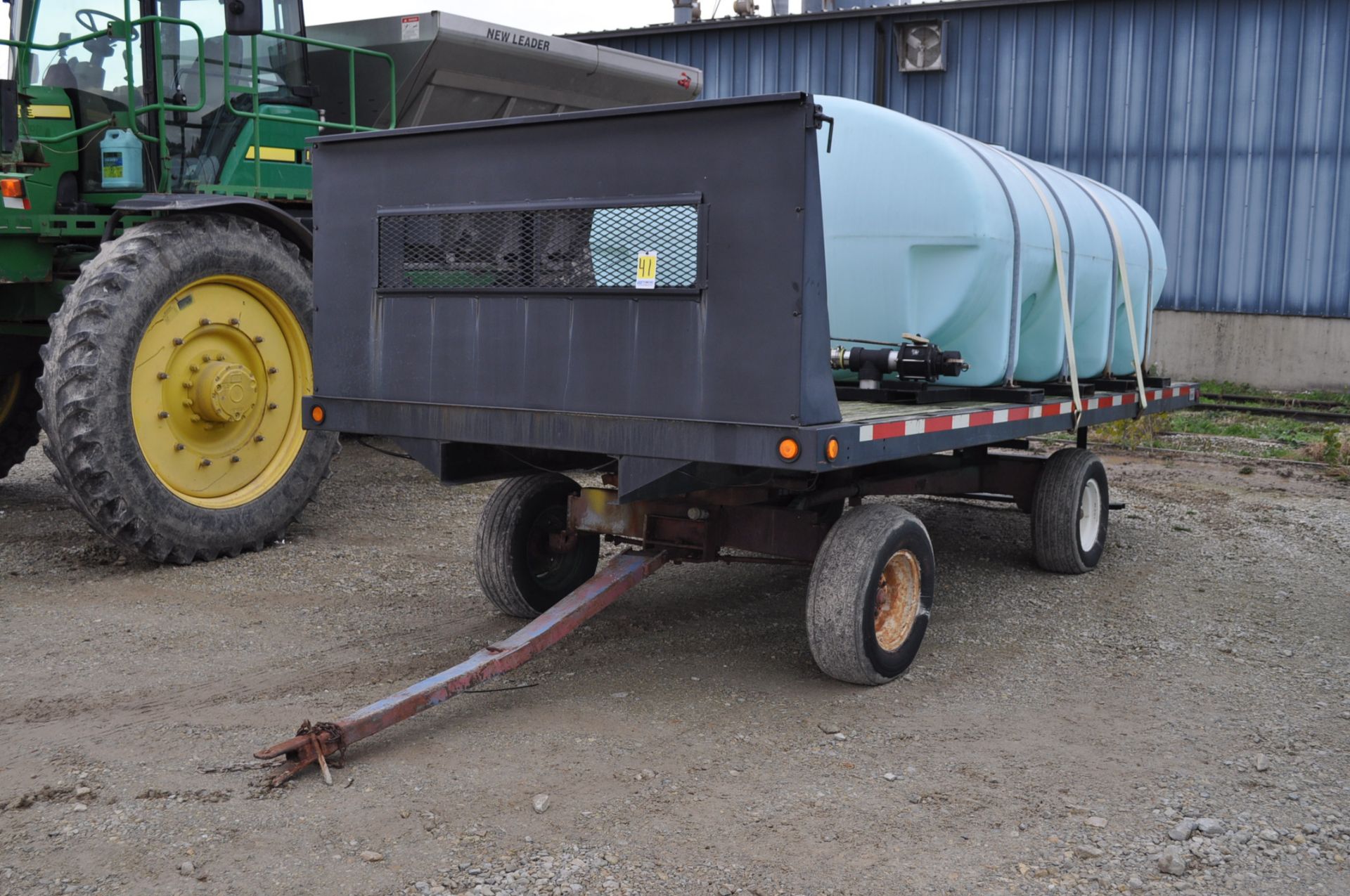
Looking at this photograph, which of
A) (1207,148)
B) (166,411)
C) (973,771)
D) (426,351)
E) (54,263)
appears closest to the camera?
(973,771)

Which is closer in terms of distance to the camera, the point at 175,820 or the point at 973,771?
the point at 175,820

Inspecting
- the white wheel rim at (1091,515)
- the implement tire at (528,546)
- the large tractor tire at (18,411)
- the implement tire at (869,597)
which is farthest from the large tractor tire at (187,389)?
the white wheel rim at (1091,515)

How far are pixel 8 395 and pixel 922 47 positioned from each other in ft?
46.1

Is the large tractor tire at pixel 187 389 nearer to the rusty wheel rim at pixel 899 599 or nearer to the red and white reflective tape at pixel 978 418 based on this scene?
the rusty wheel rim at pixel 899 599

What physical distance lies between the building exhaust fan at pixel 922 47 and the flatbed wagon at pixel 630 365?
1381cm

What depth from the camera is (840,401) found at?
5.86 m

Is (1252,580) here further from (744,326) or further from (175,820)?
(175,820)

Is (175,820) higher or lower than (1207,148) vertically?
lower

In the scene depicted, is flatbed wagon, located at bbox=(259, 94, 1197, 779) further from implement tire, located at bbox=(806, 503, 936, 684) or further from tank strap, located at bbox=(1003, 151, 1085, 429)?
tank strap, located at bbox=(1003, 151, 1085, 429)

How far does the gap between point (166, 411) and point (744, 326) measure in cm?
384

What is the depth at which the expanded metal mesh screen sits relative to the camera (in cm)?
439

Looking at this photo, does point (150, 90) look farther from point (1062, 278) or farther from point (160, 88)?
point (1062, 278)

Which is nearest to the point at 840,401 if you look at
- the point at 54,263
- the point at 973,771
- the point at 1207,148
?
the point at 973,771

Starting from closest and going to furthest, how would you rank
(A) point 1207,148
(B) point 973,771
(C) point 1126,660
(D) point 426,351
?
(B) point 973,771 → (D) point 426,351 → (C) point 1126,660 → (A) point 1207,148
